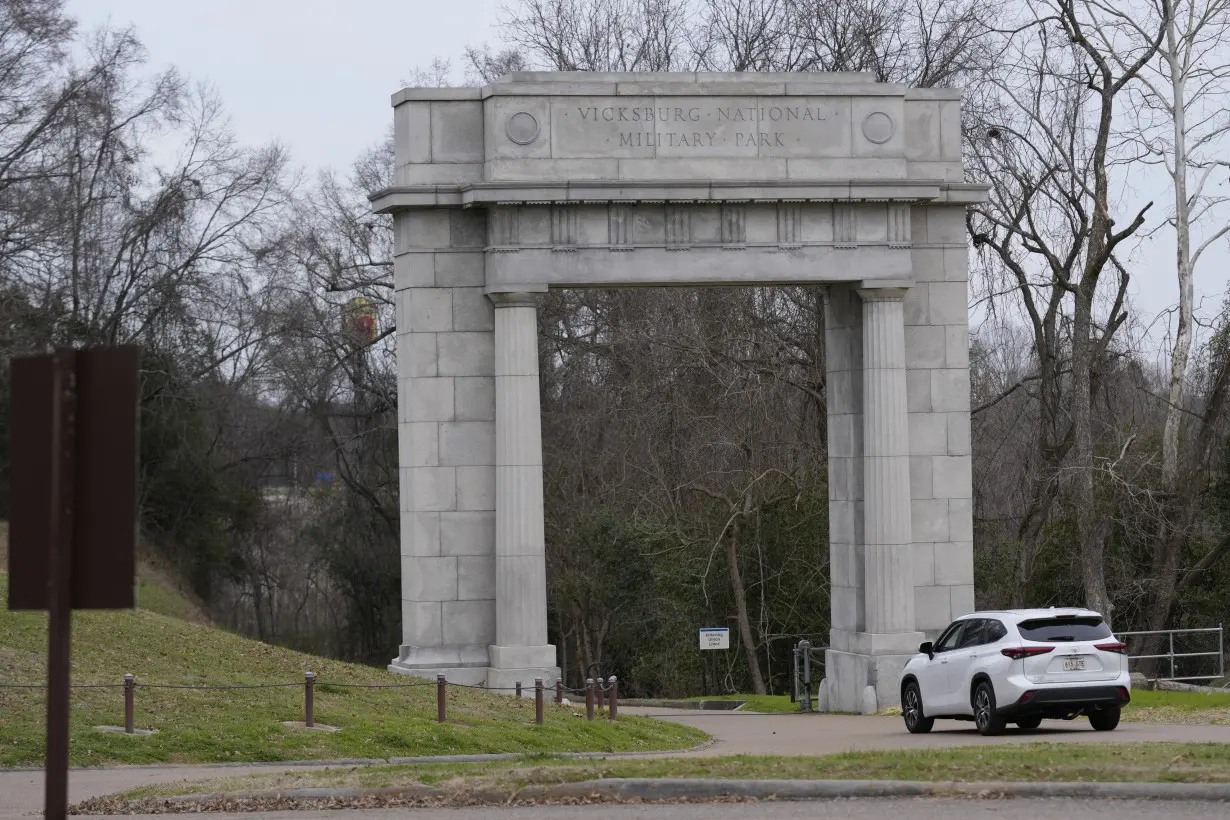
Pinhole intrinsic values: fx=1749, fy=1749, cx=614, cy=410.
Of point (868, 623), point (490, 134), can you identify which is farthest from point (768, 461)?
point (490, 134)

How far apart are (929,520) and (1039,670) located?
858cm

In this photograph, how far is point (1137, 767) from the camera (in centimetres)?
1374

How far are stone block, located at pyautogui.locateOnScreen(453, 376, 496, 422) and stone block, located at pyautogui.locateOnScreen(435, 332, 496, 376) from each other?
11cm

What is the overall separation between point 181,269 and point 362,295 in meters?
6.54

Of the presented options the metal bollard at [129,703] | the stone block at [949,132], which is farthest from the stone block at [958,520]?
the metal bollard at [129,703]

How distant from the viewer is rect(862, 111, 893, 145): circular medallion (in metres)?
28.6

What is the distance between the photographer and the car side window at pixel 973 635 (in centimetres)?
2156

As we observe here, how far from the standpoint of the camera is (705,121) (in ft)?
92.8

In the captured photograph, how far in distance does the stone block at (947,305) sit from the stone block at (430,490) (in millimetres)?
8610

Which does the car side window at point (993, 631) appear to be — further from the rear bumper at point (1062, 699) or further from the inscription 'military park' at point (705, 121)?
the inscription 'military park' at point (705, 121)

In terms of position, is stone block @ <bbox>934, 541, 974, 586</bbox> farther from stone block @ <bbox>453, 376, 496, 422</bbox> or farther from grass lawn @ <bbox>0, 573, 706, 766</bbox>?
stone block @ <bbox>453, 376, 496, 422</bbox>

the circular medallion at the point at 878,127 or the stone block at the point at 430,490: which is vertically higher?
the circular medallion at the point at 878,127

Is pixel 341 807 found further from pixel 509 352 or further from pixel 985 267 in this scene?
pixel 985 267

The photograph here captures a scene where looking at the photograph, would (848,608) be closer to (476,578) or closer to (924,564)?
(924,564)
